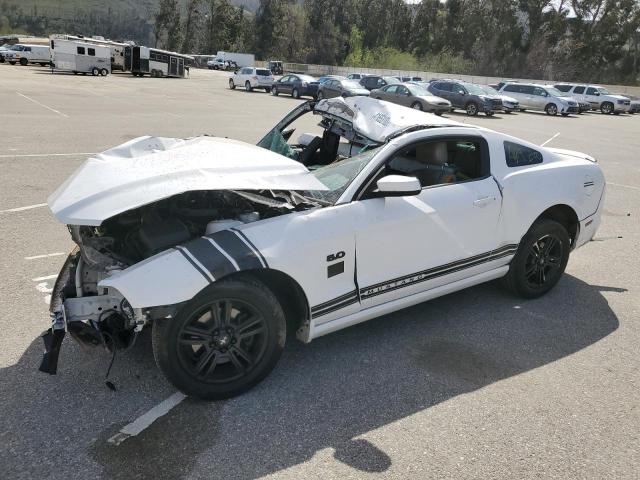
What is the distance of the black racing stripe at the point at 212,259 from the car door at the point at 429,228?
0.90 metres

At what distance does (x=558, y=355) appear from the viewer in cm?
403

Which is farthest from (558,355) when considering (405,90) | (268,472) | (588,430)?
(405,90)

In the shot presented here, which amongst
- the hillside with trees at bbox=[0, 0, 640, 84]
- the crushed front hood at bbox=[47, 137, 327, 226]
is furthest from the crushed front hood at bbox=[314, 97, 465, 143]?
the hillside with trees at bbox=[0, 0, 640, 84]

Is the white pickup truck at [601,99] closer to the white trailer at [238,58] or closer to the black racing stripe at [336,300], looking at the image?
the black racing stripe at [336,300]

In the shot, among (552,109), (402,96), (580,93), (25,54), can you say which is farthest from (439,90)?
(25,54)

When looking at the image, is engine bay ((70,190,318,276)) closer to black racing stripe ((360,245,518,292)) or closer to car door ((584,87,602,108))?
black racing stripe ((360,245,518,292))

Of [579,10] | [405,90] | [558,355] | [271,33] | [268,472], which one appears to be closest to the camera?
[268,472]

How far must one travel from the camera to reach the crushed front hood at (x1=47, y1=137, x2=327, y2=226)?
3.16 m

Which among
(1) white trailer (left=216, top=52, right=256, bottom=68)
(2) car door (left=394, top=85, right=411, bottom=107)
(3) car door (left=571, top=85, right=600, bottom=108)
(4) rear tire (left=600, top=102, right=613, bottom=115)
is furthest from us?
(1) white trailer (left=216, top=52, right=256, bottom=68)

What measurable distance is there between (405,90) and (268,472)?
25.9m

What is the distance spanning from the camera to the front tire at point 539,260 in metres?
4.68

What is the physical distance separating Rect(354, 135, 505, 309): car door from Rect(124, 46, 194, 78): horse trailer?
47.5m

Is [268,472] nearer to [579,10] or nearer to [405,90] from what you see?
[405,90]

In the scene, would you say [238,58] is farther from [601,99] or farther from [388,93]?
[388,93]
